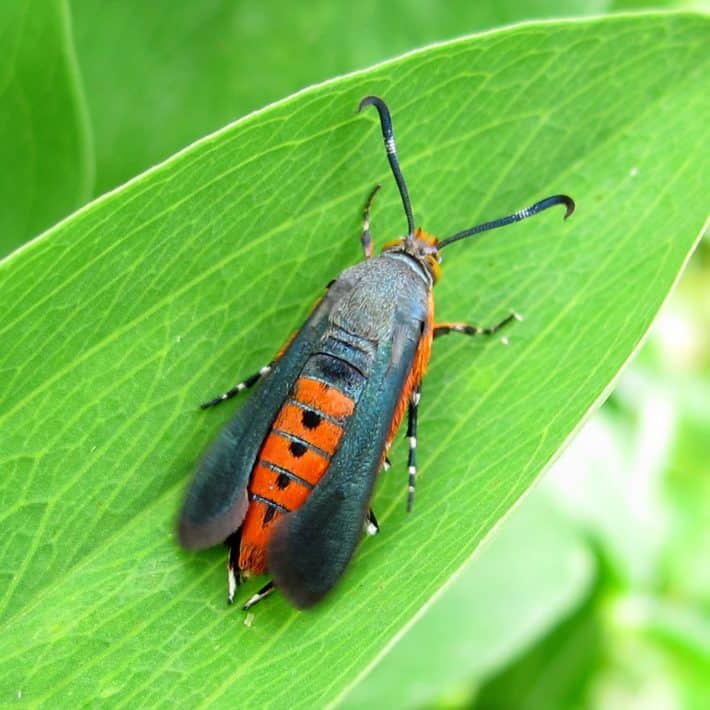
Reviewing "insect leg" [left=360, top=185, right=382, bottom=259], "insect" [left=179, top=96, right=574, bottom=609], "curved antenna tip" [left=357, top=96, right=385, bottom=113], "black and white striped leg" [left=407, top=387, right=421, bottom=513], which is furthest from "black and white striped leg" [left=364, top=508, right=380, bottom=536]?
"curved antenna tip" [left=357, top=96, right=385, bottom=113]

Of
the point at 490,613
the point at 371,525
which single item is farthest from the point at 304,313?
the point at 490,613

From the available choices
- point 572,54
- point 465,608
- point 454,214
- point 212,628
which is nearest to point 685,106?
point 572,54

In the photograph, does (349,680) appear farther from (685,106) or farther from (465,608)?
(465,608)

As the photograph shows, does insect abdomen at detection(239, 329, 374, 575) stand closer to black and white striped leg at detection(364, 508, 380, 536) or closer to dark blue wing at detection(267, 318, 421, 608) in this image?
dark blue wing at detection(267, 318, 421, 608)

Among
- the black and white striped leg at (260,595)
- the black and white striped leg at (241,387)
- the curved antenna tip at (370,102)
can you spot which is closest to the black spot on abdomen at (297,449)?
the black and white striped leg at (241,387)

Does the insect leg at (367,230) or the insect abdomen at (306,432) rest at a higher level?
the insect leg at (367,230)

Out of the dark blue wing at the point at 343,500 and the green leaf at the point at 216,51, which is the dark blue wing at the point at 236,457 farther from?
the green leaf at the point at 216,51

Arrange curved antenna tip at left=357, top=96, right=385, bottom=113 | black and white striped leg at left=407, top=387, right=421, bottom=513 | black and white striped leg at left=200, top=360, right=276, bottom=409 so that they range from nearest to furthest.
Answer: curved antenna tip at left=357, top=96, right=385, bottom=113, black and white striped leg at left=407, top=387, right=421, bottom=513, black and white striped leg at left=200, top=360, right=276, bottom=409

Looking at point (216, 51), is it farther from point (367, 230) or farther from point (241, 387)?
point (241, 387)
